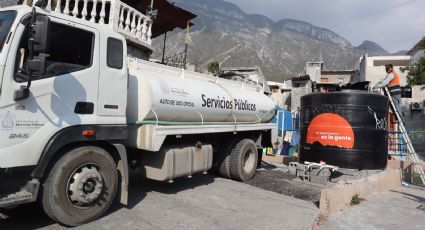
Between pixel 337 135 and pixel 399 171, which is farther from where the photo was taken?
pixel 399 171

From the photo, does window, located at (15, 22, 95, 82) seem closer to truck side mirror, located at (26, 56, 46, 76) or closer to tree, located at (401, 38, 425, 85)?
truck side mirror, located at (26, 56, 46, 76)

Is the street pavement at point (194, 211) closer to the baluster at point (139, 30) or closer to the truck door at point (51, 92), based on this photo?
the truck door at point (51, 92)

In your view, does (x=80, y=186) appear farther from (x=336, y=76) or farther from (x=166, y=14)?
(x=336, y=76)

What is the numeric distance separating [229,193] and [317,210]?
1.74 metres

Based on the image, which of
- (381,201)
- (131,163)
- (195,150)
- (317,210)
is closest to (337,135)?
(381,201)

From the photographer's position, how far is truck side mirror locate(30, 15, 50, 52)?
13.0 feet

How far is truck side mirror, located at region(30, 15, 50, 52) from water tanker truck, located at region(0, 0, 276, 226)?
11 mm

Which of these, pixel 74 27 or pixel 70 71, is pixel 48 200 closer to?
pixel 70 71

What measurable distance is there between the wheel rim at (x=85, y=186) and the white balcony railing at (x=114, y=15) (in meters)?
5.84

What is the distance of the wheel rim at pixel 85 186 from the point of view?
463cm

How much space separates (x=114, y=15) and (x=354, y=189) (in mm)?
7549

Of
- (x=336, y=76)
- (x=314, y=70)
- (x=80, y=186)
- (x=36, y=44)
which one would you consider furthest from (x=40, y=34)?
(x=336, y=76)

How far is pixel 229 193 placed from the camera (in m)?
7.14

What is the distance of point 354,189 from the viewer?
7.31 m
